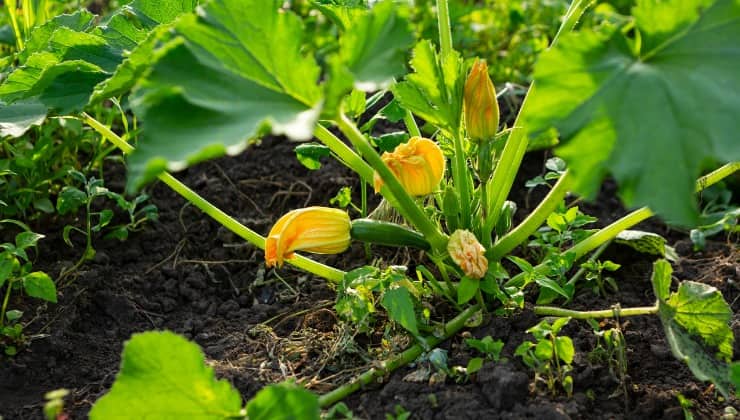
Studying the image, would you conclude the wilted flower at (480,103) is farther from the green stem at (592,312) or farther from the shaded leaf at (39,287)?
the shaded leaf at (39,287)

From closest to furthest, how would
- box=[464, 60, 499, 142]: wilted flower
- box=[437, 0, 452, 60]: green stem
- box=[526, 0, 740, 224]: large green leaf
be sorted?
box=[526, 0, 740, 224]: large green leaf < box=[464, 60, 499, 142]: wilted flower < box=[437, 0, 452, 60]: green stem

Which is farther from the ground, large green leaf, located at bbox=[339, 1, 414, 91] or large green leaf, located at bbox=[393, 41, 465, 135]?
large green leaf, located at bbox=[339, 1, 414, 91]

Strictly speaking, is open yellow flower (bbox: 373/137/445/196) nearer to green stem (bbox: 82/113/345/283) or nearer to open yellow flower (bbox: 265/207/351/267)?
open yellow flower (bbox: 265/207/351/267)

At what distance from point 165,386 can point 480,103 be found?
104cm

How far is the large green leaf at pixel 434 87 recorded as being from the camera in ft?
7.64

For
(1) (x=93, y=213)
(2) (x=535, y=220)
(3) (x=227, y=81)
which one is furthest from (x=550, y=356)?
(1) (x=93, y=213)

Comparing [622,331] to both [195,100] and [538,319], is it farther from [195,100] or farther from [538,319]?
[195,100]

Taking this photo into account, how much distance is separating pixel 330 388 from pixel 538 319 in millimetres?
581

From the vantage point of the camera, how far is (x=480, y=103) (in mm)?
2432

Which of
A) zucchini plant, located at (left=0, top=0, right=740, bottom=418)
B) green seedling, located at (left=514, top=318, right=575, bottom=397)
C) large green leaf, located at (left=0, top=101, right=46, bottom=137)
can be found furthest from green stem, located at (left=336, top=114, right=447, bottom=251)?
large green leaf, located at (left=0, top=101, right=46, bottom=137)

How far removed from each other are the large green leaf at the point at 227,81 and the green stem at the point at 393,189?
0.45 feet

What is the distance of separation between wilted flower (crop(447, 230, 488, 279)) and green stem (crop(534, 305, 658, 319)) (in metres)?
0.26

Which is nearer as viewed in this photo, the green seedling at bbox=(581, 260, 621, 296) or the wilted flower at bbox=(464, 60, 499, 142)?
the wilted flower at bbox=(464, 60, 499, 142)

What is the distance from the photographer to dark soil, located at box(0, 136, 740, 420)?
2.33 m
